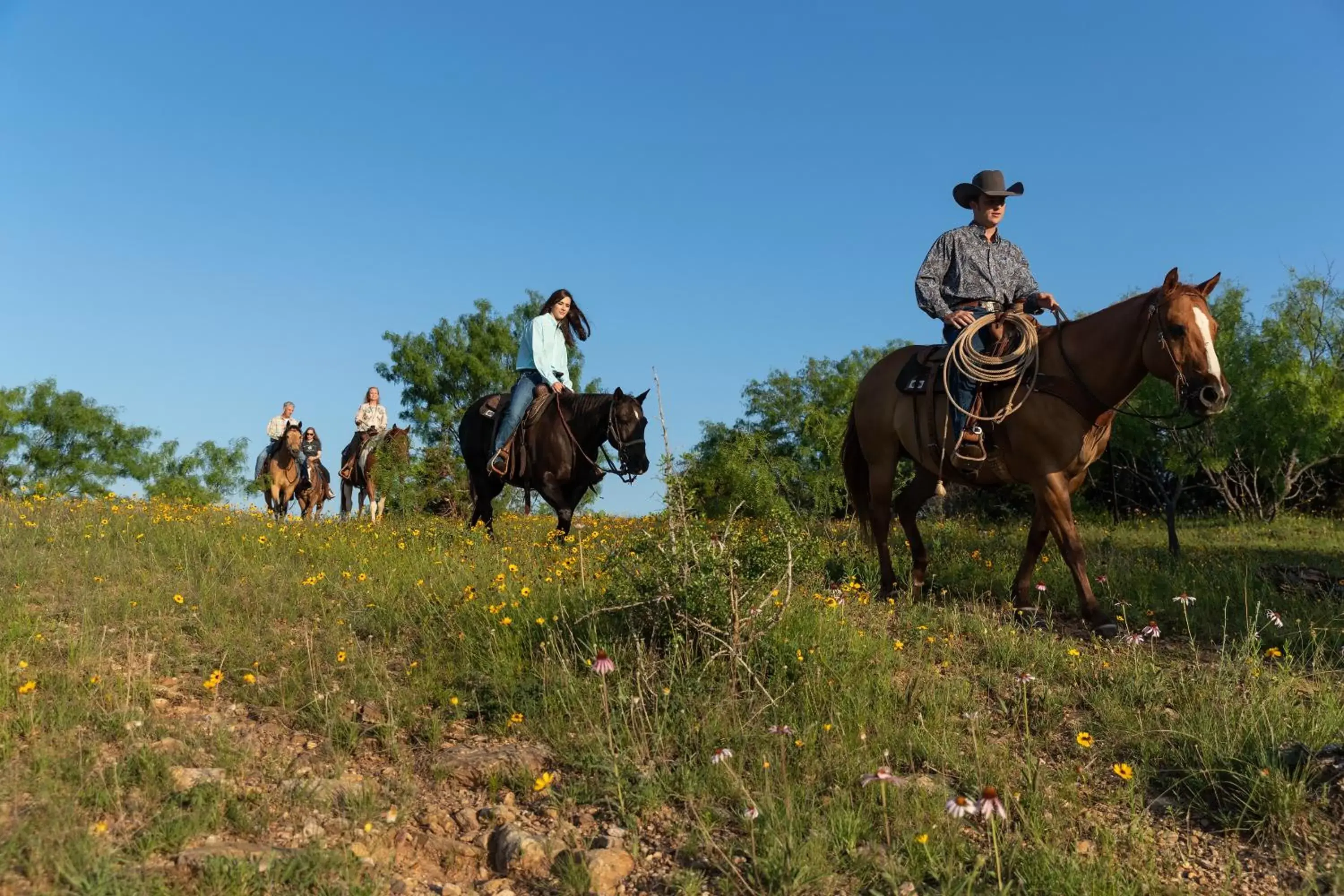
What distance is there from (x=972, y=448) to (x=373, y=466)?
1424 centimetres

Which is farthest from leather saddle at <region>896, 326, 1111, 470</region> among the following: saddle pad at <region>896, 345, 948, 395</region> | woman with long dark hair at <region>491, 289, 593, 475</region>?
woman with long dark hair at <region>491, 289, 593, 475</region>

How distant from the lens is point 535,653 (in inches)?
190

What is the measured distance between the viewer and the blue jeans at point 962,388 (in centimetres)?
671

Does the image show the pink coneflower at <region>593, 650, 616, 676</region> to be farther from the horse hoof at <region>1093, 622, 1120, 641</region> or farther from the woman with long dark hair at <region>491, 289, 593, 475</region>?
the woman with long dark hair at <region>491, 289, 593, 475</region>

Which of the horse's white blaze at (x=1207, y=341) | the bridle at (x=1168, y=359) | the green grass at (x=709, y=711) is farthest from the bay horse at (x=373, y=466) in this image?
the horse's white blaze at (x=1207, y=341)

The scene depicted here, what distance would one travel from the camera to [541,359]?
9.42 m

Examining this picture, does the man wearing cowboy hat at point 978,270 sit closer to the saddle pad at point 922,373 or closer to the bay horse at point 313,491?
the saddle pad at point 922,373

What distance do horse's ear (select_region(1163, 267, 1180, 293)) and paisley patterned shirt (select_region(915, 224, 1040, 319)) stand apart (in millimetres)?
1415

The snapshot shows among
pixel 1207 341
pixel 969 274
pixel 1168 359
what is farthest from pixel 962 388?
pixel 1207 341

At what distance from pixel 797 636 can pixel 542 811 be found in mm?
1782

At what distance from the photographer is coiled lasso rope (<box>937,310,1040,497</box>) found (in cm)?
651

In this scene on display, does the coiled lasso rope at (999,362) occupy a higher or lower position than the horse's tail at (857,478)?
higher

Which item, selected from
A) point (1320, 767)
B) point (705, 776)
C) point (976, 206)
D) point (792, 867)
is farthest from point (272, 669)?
point (976, 206)

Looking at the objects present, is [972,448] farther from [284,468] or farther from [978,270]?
[284,468]
